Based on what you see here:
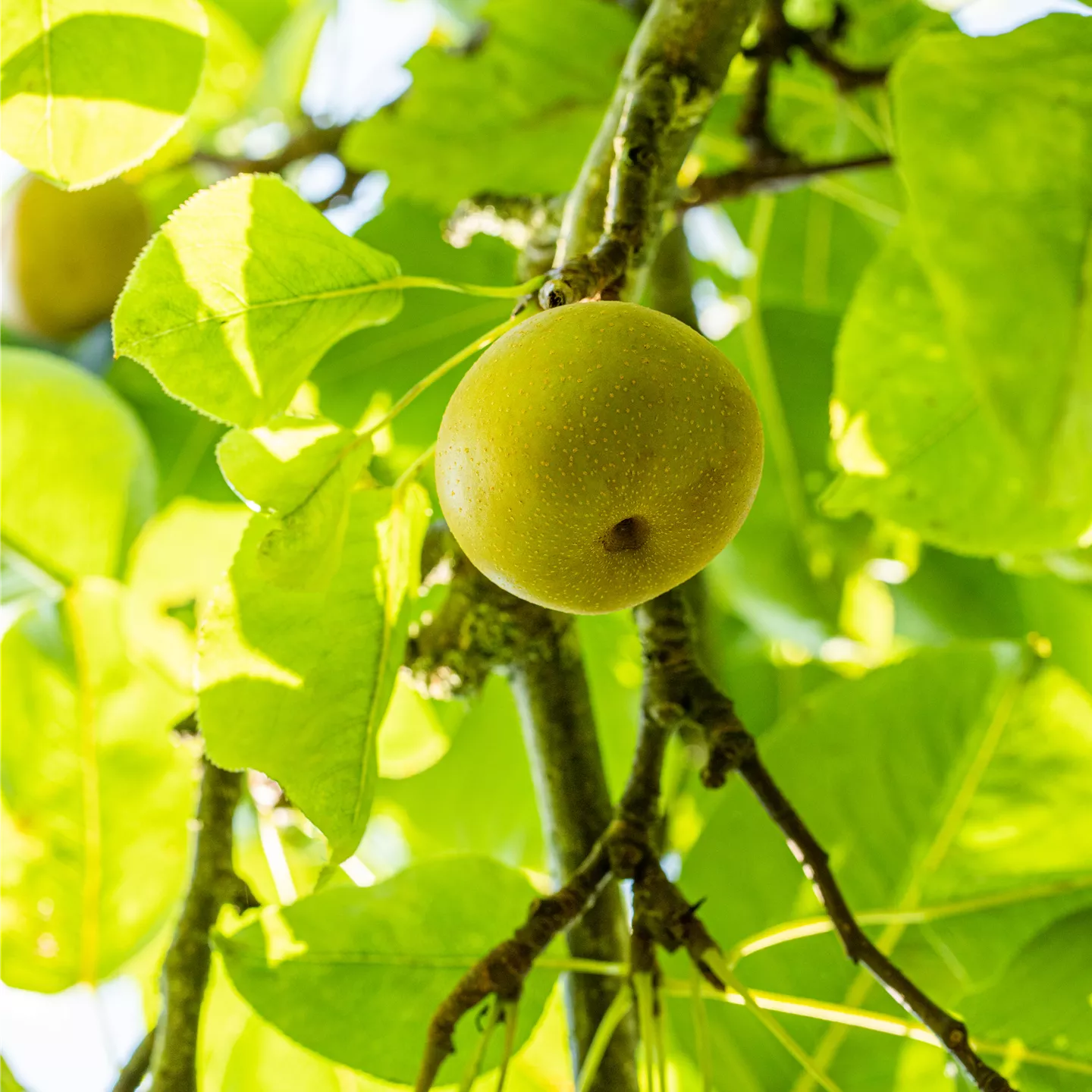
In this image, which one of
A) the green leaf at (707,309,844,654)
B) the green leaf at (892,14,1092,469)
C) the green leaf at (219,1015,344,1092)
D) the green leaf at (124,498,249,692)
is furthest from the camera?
the green leaf at (707,309,844,654)

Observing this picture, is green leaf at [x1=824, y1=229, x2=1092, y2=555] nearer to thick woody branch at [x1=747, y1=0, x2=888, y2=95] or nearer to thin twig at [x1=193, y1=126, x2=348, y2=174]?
thick woody branch at [x1=747, y1=0, x2=888, y2=95]

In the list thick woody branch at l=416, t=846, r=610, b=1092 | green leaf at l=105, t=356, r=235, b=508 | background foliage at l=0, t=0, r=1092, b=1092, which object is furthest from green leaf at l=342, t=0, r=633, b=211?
thick woody branch at l=416, t=846, r=610, b=1092

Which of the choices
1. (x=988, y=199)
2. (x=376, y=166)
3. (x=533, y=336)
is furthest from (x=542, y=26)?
(x=988, y=199)

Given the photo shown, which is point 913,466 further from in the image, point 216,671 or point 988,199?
point 216,671

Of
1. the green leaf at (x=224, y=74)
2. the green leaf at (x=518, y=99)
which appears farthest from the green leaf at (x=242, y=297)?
the green leaf at (x=224, y=74)

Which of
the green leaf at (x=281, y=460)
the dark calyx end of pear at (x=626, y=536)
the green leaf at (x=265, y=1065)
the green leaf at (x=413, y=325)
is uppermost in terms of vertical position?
the green leaf at (x=281, y=460)

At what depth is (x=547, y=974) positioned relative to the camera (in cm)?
97

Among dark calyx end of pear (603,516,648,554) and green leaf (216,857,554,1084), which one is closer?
dark calyx end of pear (603,516,648,554)

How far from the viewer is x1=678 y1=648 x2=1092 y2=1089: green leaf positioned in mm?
1078

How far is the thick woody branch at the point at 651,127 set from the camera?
0.76 metres

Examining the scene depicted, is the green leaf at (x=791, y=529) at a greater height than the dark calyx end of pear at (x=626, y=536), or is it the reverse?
the dark calyx end of pear at (x=626, y=536)

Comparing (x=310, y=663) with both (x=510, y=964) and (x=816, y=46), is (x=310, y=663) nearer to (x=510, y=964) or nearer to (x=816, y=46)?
(x=510, y=964)

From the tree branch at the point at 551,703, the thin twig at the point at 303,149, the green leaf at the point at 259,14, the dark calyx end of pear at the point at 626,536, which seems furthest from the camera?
the green leaf at the point at 259,14

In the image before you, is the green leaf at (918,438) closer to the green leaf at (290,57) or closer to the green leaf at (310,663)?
the green leaf at (310,663)
